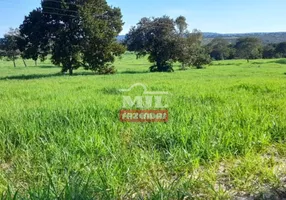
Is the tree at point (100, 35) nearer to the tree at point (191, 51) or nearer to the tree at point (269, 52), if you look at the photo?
the tree at point (191, 51)

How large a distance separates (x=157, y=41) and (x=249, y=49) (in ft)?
138

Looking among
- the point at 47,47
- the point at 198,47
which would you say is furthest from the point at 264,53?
the point at 47,47

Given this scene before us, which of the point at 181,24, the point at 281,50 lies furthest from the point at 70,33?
the point at 281,50

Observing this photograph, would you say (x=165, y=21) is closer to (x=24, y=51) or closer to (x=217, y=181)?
(x=24, y=51)

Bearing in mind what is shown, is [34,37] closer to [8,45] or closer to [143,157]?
[143,157]

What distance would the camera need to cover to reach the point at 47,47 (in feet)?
88.4

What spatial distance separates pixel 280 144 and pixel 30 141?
373 centimetres

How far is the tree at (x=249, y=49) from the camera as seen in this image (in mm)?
66625

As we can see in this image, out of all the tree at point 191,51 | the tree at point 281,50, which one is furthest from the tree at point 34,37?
the tree at point 281,50

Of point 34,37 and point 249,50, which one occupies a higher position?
point 34,37

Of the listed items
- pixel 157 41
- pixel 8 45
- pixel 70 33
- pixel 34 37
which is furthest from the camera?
pixel 8 45

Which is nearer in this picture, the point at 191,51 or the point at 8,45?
the point at 191,51

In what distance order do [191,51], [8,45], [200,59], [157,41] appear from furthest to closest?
[8,45] < [200,59] < [191,51] < [157,41]

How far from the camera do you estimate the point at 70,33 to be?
26.6 meters
